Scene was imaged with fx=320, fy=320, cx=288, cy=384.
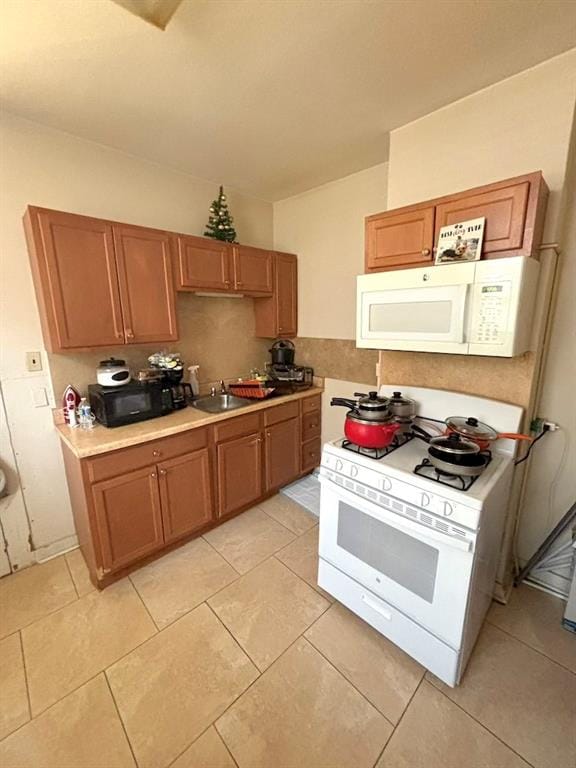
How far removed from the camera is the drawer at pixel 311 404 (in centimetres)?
283

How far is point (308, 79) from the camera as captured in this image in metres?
1.51

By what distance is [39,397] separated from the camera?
6.43 ft

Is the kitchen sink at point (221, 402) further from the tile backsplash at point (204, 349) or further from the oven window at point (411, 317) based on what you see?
the oven window at point (411, 317)

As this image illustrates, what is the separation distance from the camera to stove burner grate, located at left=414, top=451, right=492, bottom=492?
1.27 meters

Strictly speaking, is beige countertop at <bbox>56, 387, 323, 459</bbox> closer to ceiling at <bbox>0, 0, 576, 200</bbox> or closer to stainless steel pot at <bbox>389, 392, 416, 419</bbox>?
stainless steel pot at <bbox>389, 392, 416, 419</bbox>

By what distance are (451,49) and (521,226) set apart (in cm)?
80

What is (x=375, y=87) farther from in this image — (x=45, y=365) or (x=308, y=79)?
(x=45, y=365)

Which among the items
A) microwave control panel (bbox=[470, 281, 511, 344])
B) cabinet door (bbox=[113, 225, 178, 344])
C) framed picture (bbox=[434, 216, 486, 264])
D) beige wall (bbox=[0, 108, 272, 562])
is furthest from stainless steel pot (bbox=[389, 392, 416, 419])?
beige wall (bbox=[0, 108, 272, 562])

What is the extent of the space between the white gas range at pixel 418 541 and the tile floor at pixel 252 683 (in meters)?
0.15

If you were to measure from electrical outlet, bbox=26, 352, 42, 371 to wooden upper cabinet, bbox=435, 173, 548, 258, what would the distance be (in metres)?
2.43

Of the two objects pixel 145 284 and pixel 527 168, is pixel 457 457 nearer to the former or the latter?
pixel 527 168

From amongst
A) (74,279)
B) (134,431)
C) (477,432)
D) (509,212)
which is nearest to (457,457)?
(477,432)

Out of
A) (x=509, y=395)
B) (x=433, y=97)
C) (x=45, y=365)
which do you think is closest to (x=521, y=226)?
(x=509, y=395)

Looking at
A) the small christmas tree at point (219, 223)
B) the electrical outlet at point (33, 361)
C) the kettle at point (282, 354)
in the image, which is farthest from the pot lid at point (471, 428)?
the electrical outlet at point (33, 361)
